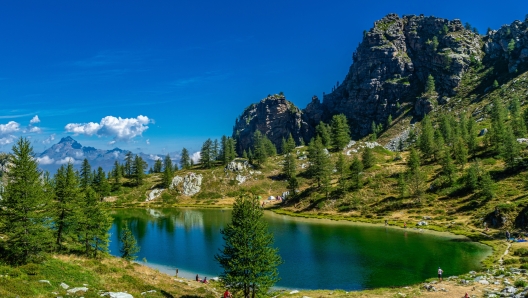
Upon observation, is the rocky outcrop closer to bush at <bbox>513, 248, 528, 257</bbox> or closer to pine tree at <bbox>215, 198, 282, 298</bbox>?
pine tree at <bbox>215, 198, 282, 298</bbox>

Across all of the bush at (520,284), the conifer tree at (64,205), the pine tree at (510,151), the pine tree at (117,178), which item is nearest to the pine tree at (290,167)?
the pine tree at (510,151)

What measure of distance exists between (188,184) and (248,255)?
13469 centimetres

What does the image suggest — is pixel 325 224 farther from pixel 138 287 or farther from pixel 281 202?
pixel 138 287

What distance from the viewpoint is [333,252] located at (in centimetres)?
6309

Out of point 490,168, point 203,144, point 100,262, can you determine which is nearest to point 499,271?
point 100,262

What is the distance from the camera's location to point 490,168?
338ft

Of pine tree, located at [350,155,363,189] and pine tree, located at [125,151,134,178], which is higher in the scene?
pine tree, located at [125,151,134,178]

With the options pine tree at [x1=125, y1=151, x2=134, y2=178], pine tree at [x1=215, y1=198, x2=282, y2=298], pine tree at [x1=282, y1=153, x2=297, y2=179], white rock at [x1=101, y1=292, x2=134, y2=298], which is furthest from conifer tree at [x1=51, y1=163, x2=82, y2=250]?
pine tree at [x1=125, y1=151, x2=134, y2=178]

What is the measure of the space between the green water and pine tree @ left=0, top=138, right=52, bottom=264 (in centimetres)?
2602

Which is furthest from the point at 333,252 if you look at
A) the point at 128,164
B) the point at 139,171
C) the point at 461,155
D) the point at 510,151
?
the point at 128,164

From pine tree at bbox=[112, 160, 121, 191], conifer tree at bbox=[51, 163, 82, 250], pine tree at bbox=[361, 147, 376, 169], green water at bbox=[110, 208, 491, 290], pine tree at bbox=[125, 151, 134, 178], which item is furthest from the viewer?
pine tree at bbox=[125, 151, 134, 178]

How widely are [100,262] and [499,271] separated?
169ft

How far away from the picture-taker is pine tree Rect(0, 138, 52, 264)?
103ft

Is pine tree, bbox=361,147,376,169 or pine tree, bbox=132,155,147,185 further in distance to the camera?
pine tree, bbox=132,155,147,185
